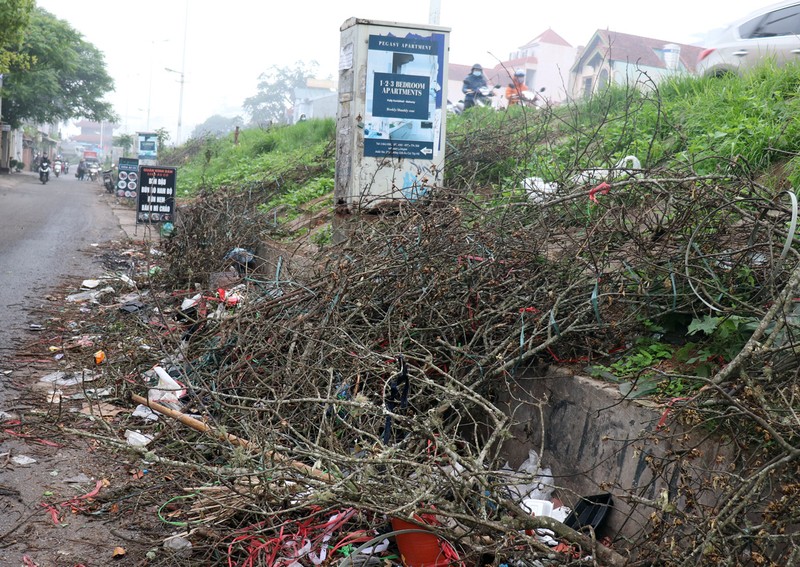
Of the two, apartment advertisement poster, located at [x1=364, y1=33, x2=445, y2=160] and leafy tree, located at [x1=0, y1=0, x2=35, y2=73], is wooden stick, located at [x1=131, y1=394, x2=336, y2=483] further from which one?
leafy tree, located at [x1=0, y1=0, x2=35, y2=73]

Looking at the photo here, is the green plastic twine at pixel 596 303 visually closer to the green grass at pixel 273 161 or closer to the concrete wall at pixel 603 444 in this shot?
the concrete wall at pixel 603 444

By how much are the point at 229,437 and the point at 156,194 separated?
891cm

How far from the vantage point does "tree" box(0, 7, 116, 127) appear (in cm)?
4200

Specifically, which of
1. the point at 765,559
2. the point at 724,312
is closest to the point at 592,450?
the point at 724,312

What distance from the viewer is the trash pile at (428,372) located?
→ 310cm

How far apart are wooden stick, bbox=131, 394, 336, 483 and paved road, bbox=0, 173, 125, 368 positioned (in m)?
2.51

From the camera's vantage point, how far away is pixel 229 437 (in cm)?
400

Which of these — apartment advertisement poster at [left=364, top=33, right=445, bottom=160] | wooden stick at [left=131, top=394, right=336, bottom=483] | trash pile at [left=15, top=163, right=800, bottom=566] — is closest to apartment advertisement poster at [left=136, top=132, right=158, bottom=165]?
apartment advertisement poster at [left=364, top=33, right=445, bottom=160]

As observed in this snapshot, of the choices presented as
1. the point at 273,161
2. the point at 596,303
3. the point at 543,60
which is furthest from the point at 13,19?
the point at 543,60

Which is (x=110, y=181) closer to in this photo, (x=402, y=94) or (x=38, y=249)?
(x=38, y=249)

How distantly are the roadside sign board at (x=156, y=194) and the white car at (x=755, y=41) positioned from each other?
8.11m

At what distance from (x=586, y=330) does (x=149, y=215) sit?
9.28 m

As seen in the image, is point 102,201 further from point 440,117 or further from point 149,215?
point 440,117

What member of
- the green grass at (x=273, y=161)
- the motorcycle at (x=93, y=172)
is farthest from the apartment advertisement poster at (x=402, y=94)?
the motorcycle at (x=93, y=172)
